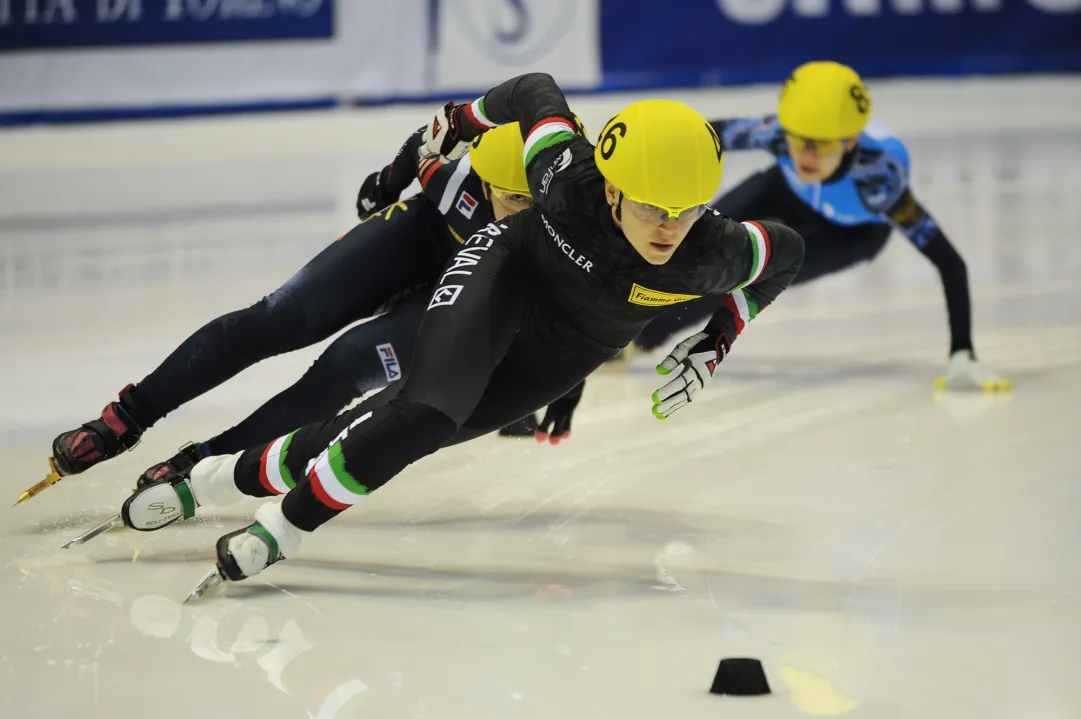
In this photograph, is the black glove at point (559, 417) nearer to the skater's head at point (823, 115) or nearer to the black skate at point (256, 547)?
the black skate at point (256, 547)

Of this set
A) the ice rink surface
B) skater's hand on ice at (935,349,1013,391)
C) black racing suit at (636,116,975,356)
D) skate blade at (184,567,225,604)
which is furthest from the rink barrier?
skate blade at (184,567,225,604)

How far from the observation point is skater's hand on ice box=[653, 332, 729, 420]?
308 cm

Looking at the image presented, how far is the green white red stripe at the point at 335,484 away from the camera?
2705 mm

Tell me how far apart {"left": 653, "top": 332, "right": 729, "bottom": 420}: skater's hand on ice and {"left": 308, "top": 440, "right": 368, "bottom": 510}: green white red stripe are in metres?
0.73

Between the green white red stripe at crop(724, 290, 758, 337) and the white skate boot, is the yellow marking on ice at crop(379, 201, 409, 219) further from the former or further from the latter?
the green white red stripe at crop(724, 290, 758, 337)

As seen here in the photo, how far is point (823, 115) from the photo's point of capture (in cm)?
480

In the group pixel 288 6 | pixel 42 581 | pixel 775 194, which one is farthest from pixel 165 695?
pixel 288 6

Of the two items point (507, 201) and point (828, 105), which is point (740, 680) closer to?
point (507, 201)

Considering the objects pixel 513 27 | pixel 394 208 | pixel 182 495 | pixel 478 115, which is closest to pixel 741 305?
pixel 478 115

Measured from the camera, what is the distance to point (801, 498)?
3703 millimetres

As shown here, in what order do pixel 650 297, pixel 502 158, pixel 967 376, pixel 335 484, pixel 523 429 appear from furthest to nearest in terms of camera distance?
pixel 967 376
pixel 523 429
pixel 502 158
pixel 650 297
pixel 335 484

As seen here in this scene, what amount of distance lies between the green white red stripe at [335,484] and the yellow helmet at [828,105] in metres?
2.71

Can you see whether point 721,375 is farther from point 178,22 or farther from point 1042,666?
point 178,22

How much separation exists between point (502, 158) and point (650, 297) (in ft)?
2.09
